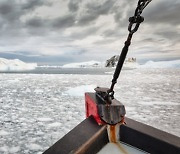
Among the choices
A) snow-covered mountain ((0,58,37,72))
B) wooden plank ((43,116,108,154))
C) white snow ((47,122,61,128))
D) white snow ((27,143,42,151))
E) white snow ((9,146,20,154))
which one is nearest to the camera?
wooden plank ((43,116,108,154))

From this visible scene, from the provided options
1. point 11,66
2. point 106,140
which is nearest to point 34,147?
point 106,140

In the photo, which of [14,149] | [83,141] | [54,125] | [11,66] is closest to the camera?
[83,141]

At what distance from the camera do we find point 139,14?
1.55m

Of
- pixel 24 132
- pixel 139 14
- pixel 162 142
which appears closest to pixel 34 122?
pixel 24 132

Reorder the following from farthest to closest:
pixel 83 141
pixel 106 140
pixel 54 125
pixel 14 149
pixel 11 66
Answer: pixel 11 66
pixel 54 125
pixel 14 149
pixel 106 140
pixel 83 141

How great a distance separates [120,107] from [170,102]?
219 inches

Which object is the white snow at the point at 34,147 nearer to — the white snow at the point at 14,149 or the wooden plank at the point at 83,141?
the white snow at the point at 14,149

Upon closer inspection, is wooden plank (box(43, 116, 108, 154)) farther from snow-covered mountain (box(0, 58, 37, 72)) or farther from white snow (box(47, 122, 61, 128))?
snow-covered mountain (box(0, 58, 37, 72))

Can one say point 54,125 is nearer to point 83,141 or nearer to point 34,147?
point 34,147

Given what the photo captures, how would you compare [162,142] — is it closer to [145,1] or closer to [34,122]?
[145,1]

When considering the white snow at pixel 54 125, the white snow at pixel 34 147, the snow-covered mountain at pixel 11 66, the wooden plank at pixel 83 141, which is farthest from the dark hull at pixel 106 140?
the snow-covered mountain at pixel 11 66

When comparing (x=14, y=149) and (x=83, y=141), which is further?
(x=14, y=149)

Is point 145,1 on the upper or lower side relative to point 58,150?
upper

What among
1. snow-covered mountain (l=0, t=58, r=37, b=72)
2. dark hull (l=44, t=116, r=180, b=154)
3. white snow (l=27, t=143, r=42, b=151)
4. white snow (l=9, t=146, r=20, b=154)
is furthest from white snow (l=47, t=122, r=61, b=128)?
snow-covered mountain (l=0, t=58, r=37, b=72)
